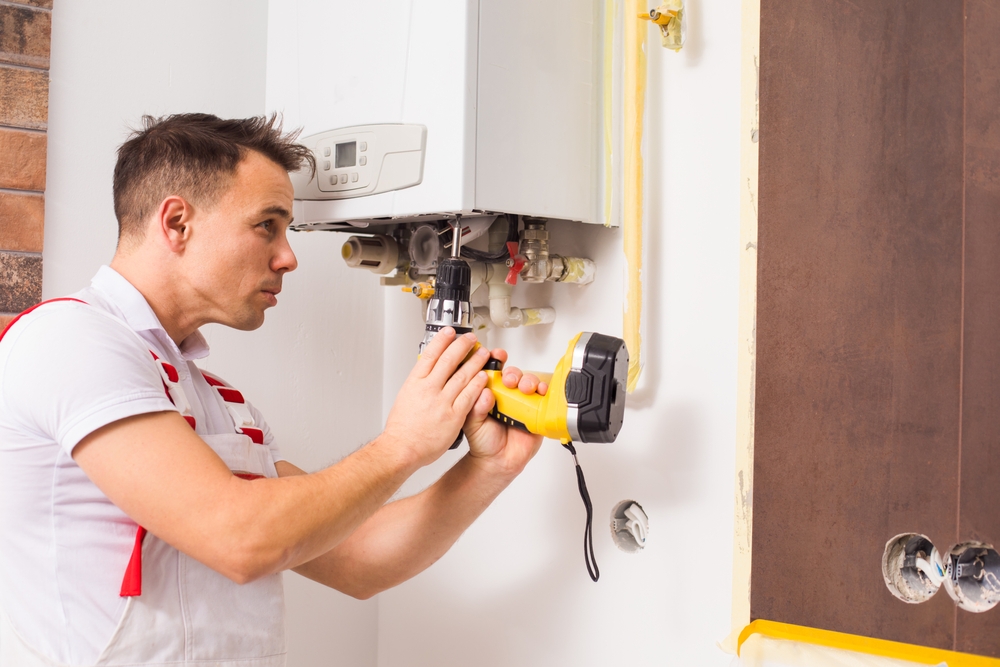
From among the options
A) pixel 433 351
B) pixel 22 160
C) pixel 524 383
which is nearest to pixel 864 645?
pixel 524 383

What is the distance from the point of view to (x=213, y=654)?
1044 mm

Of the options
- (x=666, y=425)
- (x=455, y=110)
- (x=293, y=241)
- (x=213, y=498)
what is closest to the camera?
(x=213, y=498)

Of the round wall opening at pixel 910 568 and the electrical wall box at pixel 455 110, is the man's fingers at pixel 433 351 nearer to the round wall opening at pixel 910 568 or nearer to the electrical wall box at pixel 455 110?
the electrical wall box at pixel 455 110

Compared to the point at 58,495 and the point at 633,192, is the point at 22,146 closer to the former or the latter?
the point at 58,495

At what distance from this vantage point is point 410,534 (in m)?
1.22

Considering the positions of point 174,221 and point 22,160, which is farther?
point 22,160

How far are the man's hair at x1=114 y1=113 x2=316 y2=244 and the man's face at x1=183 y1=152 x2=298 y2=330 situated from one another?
0.02 meters

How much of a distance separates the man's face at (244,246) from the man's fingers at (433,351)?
0.32 m

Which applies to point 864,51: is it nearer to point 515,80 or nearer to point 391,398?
point 515,80

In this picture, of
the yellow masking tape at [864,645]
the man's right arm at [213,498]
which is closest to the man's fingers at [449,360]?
the man's right arm at [213,498]

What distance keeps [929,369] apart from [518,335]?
0.73 m

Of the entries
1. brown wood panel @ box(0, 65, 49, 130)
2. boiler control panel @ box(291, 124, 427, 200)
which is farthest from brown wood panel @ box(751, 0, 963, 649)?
brown wood panel @ box(0, 65, 49, 130)

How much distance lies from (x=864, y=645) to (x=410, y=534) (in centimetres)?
65

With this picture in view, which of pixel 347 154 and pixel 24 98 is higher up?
pixel 24 98
